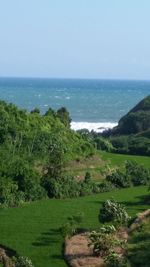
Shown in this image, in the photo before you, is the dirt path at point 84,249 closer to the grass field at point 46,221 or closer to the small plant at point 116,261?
the grass field at point 46,221

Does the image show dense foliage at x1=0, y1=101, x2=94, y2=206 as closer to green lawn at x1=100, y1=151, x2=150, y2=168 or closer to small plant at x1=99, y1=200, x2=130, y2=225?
green lawn at x1=100, y1=151, x2=150, y2=168

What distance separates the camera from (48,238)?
72.5 ft

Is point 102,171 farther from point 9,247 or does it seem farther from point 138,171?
point 9,247

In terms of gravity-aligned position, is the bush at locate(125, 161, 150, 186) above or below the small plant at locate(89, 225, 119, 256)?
below

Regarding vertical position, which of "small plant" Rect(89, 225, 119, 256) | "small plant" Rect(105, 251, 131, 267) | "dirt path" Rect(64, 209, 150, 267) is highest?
"small plant" Rect(105, 251, 131, 267)

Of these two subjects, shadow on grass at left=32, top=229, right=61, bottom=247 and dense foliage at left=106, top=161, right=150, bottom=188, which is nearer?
shadow on grass at left=32, top=229, right=61, bottom=247

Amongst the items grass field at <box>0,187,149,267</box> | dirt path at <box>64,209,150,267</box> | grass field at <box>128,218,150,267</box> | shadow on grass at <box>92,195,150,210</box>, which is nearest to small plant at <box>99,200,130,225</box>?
dirt path at <box>64,209,150,267</box>

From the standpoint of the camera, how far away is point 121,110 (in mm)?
108062

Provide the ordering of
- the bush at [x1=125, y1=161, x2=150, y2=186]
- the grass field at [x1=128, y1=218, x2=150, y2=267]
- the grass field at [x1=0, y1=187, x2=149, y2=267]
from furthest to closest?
1. the bush at [x1=125, y1=161, x2=150, y2=186]
2. the grass field at [x1=0, y1=187, x2=149, y2=267]
3. the grass field at [x1=128, y1=218, x2=150, y2=267]

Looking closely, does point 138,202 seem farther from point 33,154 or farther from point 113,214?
point 33,154

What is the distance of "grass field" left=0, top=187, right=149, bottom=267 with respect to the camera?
67.0 feet

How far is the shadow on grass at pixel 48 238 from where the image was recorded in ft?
70.3

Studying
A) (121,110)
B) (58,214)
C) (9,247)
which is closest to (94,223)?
(58,214)

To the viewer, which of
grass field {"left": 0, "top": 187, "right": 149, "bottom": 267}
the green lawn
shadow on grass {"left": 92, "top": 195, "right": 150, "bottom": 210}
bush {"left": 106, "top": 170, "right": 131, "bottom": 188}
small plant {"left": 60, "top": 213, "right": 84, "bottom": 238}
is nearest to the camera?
grass field {"left": 0, "top": 187, "right": 149, "bottom": 267}
